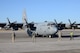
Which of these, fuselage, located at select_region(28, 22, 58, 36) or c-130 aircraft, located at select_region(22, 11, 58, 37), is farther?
c-130 aircraft, located at select_region(22, 11, 58, 37)

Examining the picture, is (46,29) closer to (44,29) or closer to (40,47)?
(44,29)

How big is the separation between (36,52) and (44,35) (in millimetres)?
21777

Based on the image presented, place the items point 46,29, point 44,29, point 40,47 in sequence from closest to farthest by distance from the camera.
→ point 40,47 → point 46,29 → point 44,29

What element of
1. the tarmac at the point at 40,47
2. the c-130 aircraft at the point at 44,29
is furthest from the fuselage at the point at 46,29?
the tarmac at the point at 40,47

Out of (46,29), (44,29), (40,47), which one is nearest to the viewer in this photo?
(40,47)

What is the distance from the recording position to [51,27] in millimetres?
35406

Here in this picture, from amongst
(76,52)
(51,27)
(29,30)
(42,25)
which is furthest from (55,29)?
(76,52)

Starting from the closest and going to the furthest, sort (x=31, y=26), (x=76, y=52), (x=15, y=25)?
(x=76, y=52) < (x=31, y=26) < (x=15, y=25)

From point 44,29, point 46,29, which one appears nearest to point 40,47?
point 46,29

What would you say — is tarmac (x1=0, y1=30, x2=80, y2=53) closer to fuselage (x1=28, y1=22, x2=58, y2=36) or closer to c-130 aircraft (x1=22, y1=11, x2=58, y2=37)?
fuselage (x1=28, y1=22, x2=58, y2=36)

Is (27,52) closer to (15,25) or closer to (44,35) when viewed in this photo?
(44,35)

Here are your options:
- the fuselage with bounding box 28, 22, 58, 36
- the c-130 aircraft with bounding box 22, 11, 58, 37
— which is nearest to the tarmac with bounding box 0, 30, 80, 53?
the fuselage with bounding box 28, 22, 58, 36

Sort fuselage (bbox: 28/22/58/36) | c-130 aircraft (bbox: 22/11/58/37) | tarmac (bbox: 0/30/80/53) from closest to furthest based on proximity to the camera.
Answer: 1. tarmac (bbox: 0/30/80/53)
2. fuselage (bbox: 28/22/58/36)
3. c-130 aircraft (bbox: 22/11/58/37)

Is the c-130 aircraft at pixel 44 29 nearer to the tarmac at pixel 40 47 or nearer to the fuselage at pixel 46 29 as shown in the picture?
the fuselage at pixel 46 29
